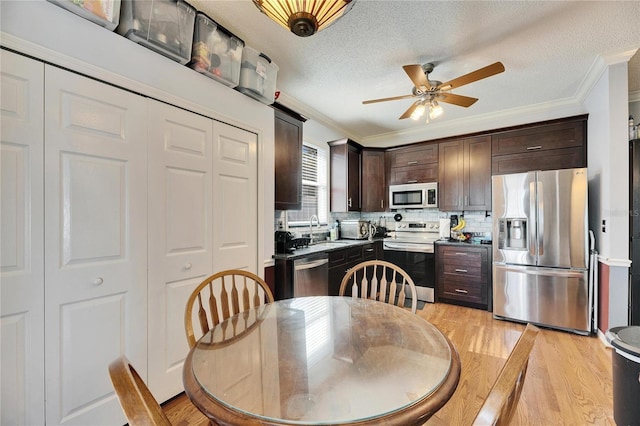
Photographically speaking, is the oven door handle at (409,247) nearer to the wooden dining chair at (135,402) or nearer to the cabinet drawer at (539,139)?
the cabinet drawer at (539,139)

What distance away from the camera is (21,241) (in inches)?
49.8

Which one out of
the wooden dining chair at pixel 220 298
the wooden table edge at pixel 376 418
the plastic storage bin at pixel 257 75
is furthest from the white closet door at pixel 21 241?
the plastic storage bin at pixel 257 75

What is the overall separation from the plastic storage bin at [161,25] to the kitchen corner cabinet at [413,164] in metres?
3.45

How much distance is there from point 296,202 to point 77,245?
6.35 feet

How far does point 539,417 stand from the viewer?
171cm

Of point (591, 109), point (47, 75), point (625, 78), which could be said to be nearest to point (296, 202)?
point (47, 75)

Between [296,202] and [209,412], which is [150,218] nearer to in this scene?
[209,412]

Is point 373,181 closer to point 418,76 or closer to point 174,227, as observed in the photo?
point 418,76

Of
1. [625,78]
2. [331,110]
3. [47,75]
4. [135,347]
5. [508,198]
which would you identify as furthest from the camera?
[331,110]

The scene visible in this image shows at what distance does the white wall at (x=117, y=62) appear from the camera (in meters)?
1.28

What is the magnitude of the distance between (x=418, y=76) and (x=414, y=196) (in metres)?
2.32

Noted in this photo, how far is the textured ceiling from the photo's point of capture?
1943 millimetres

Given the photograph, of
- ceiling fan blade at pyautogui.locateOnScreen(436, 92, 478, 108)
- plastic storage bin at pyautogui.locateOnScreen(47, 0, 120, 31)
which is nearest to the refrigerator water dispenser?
ceiling fan blade at pyautogui.locateOnScreen(436, 92, 478, 108)

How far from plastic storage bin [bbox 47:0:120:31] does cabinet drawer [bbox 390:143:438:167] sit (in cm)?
387
